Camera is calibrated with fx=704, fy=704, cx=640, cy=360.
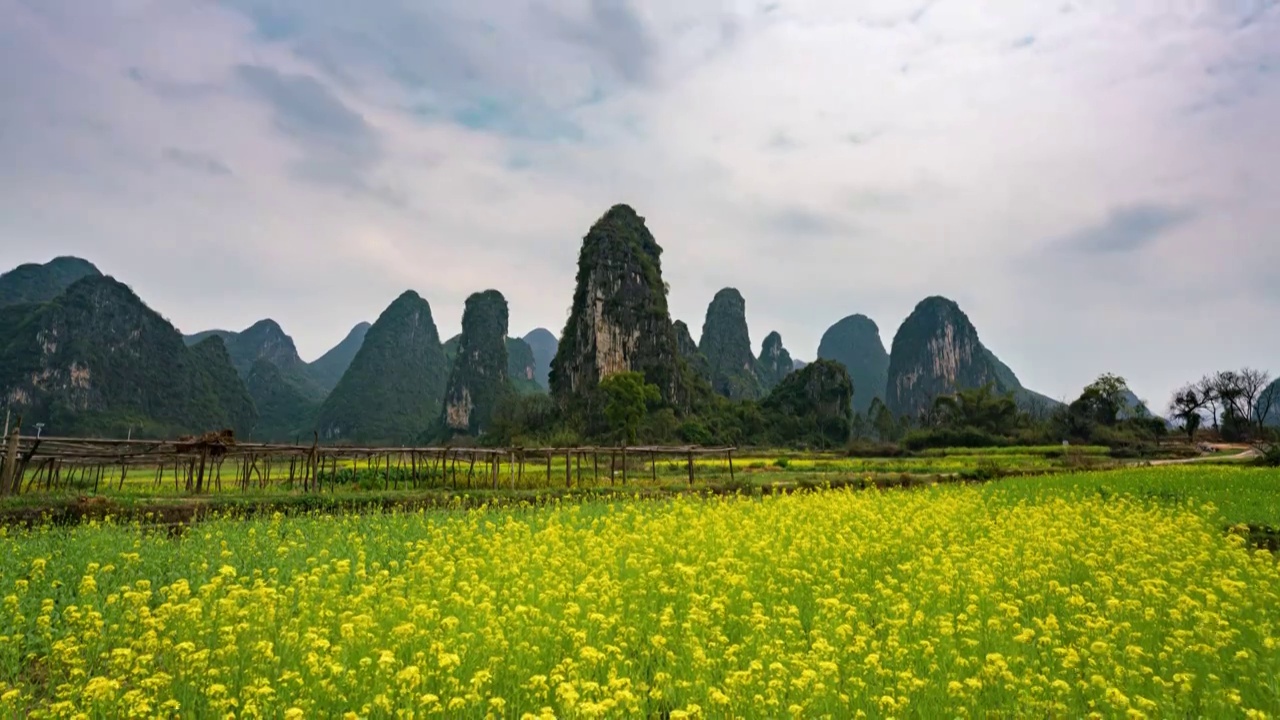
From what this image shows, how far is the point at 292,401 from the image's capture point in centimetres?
13362

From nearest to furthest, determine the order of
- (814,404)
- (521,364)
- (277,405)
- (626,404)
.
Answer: (626,404) → (814,404) → (277,405) → (521,364)

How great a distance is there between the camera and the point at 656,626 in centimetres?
629

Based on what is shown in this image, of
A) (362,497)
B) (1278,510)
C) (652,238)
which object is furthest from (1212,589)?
(652,238)

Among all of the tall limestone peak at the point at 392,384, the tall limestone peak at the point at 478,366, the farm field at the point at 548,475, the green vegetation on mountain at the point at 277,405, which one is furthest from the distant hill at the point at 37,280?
the farm field at the point at 548,475

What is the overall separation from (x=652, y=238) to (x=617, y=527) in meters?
92.1

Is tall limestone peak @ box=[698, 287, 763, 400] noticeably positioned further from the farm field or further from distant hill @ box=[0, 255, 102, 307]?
distant hill @ box=[0, 255, 102, 307]

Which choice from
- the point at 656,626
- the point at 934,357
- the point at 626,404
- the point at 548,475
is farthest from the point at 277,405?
the point at 656,626

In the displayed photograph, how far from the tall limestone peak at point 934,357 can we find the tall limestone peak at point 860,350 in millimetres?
42553

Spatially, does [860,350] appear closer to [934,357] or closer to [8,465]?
[934,357]

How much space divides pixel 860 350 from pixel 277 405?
144083 millimetres

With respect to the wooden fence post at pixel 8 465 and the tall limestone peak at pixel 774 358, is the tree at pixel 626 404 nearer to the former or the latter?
the wooden fence post at pixel 8 465

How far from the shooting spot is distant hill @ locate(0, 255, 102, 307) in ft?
363

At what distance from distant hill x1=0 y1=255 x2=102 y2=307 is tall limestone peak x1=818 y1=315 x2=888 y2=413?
537 feet

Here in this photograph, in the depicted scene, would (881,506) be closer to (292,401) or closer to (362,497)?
(362,497)
